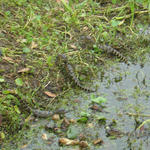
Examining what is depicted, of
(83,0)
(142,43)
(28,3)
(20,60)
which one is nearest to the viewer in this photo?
(20,60)

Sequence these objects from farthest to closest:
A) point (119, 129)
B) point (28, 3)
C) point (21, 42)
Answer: point (28, 3)
point (21, 42)
point (119, 129)

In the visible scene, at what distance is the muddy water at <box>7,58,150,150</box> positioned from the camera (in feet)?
14.8

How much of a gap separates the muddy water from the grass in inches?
10.9

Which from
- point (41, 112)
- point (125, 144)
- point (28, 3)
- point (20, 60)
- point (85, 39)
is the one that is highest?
point (28, 3)

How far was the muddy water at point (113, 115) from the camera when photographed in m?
4.52

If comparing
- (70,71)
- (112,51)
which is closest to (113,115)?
(70,71)

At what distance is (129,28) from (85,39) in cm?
110

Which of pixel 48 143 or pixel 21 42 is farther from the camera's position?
pixel 21 42

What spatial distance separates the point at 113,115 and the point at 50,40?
78.1 inches

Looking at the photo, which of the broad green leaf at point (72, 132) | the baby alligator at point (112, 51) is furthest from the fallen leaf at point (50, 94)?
the baby alligator at point (112, 51)

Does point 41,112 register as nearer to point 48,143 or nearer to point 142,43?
point 48,143

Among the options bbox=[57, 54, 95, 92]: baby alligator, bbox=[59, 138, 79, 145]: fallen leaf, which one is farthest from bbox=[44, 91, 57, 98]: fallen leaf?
bbox=[59, 138, 79, 145]: fallen leaf

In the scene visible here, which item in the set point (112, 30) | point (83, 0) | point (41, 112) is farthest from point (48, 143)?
point (83, 0)

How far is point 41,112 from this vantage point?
4863mm
